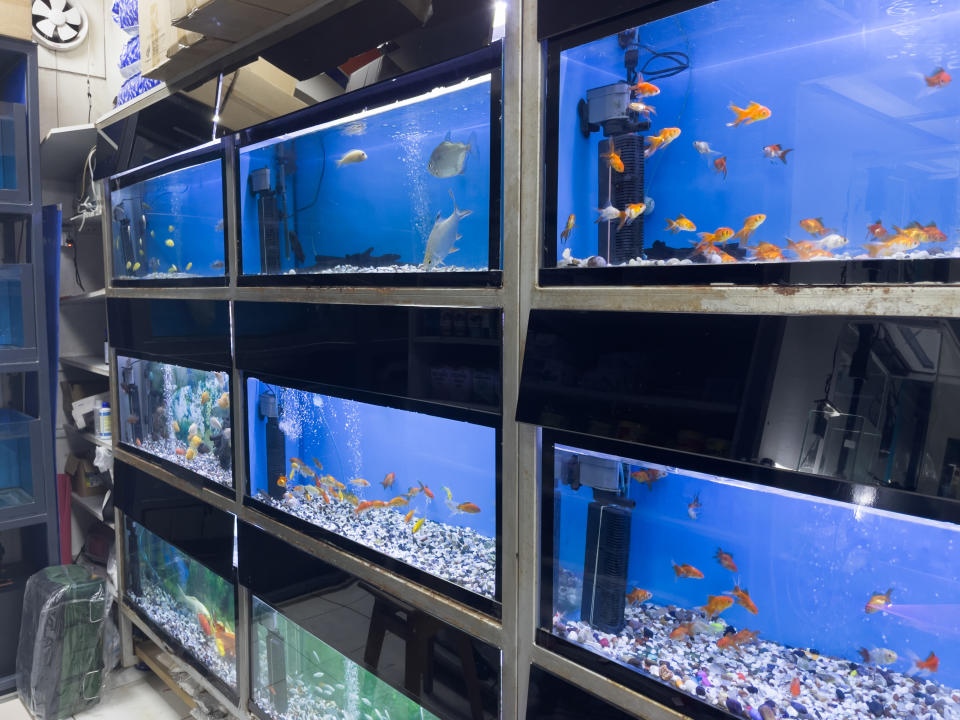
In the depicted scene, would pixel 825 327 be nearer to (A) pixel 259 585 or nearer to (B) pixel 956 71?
(B) pixel 956 71

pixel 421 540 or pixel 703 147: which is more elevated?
pixel 703 147

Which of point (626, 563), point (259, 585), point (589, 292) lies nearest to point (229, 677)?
point (259, 585)

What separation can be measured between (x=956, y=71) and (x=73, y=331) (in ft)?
13.0

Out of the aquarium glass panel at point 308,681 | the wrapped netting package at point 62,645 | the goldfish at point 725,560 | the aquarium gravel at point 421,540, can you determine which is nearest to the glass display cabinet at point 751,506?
the goldfish at point 725,560

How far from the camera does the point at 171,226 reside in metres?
2.50

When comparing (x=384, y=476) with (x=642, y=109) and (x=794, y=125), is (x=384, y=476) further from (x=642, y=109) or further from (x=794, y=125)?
(x=794, y=125)

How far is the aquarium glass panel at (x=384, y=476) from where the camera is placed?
60.4 inches

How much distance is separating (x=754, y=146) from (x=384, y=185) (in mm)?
905

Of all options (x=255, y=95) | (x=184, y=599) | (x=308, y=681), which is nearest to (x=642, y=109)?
(x=255, y=95)

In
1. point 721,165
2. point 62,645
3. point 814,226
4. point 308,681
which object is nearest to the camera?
point 814,226

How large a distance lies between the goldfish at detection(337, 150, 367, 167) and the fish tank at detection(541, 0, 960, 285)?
0.62m

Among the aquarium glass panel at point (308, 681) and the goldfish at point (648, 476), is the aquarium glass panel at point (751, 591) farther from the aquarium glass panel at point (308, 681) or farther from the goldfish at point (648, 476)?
the aquarium glass panel at point (308, 681)

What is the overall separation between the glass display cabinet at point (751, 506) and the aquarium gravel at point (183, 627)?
5.22 ft

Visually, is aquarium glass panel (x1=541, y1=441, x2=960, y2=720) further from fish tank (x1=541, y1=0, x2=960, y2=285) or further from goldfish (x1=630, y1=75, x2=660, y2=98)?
goldfish (x1=630, y1=75, x2=660, y2=98)
